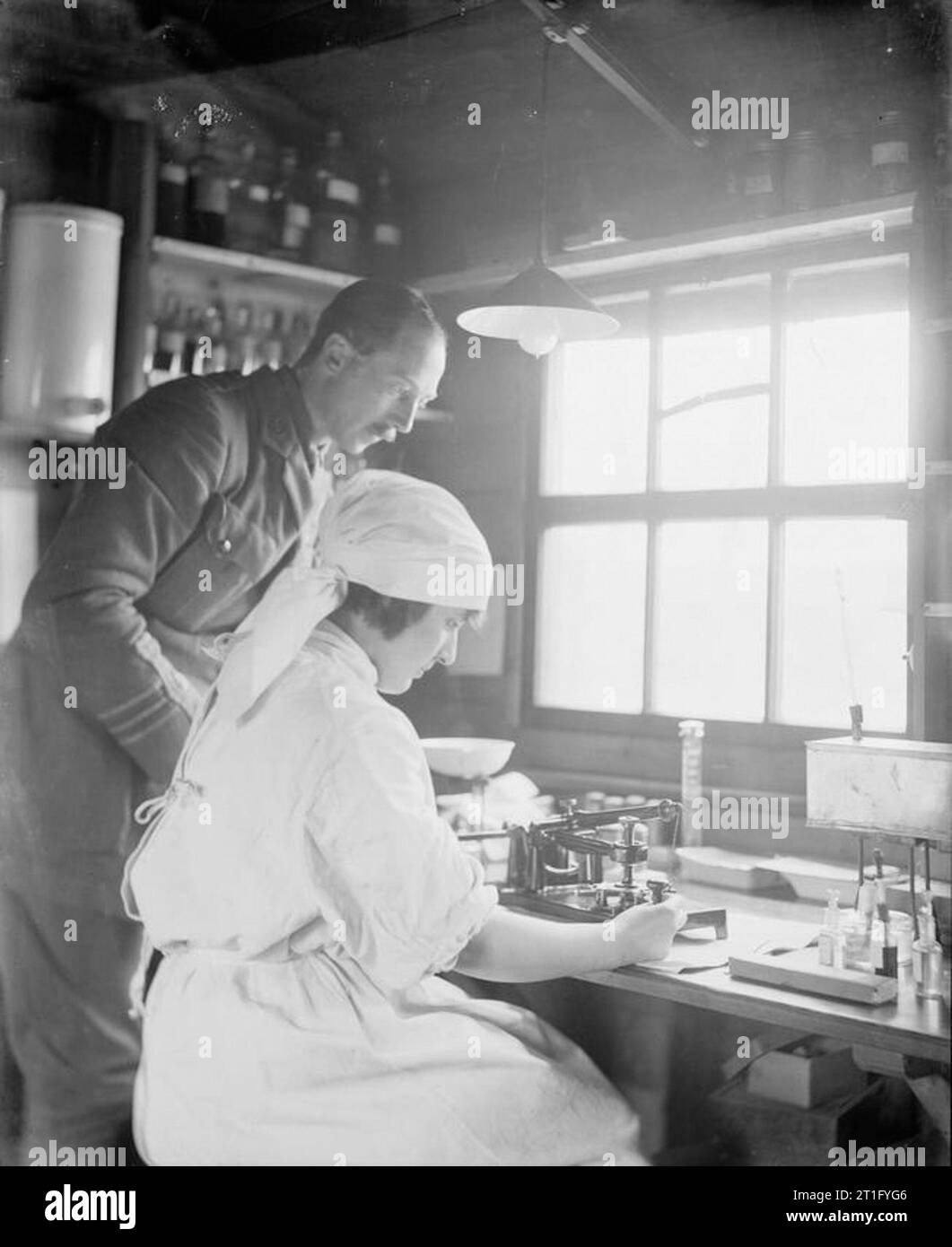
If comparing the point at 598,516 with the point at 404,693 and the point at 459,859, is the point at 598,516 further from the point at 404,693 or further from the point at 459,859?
the point at 459,859

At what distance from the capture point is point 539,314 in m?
1.92

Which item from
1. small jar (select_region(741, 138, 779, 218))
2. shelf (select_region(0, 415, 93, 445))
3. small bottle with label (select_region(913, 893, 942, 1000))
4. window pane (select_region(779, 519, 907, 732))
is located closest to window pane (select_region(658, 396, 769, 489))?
window pane (select_region(779, 519, 907, 732))

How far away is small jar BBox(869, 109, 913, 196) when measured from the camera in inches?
73.7

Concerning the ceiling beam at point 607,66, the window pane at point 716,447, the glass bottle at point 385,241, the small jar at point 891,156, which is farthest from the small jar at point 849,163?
the glass bottle at point 385,241

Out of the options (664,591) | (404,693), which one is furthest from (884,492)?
(404,693)

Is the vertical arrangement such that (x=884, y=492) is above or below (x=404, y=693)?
above

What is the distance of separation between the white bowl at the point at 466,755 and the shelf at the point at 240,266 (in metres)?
0.84

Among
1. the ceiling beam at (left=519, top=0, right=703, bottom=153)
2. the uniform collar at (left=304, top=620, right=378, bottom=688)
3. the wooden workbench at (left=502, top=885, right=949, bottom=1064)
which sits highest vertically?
the ceiling beam at (left=519, top=0, right=703, bottom=153)

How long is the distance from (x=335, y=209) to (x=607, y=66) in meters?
0.55

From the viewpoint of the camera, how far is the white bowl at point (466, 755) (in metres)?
2.05

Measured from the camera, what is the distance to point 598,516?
207cm

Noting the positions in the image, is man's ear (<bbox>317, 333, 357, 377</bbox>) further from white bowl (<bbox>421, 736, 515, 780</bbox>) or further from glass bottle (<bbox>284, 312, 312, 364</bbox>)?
white bowl (<bbox>421, 736, 515, 780</bbox>)

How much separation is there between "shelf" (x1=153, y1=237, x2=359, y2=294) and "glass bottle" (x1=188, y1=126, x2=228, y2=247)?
26 mm

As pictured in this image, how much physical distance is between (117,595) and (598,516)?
2.85ft
